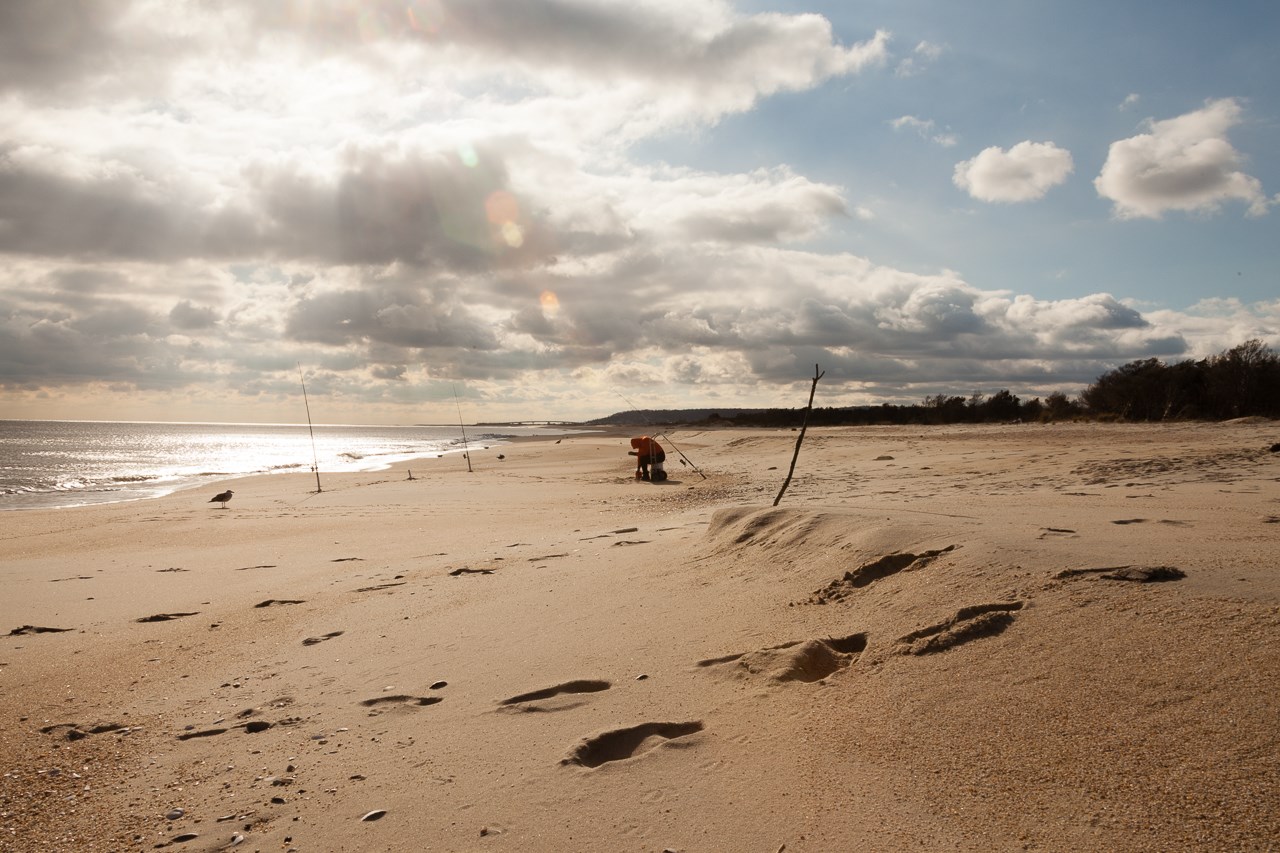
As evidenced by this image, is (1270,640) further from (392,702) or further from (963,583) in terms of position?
(392,702)

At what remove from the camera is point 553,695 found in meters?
3.84

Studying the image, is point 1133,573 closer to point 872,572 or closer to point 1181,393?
point 872,572

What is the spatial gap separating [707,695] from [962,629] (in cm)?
134

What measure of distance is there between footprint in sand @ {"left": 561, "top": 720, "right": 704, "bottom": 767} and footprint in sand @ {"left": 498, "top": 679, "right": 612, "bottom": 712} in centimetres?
44

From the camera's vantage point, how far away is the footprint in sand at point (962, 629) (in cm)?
358

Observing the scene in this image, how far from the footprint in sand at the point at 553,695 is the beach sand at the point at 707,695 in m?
0.02

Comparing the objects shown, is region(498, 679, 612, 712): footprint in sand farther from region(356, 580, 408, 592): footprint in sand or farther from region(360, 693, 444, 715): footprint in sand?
region(356, 580, 408, 592): footprint in sand

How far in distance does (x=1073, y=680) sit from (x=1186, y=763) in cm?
59

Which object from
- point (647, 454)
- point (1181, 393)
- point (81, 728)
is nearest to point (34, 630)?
point (81, 728)

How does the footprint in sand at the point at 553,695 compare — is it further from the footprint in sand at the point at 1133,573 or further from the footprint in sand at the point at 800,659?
the footprint in sand at the point at 1133,573

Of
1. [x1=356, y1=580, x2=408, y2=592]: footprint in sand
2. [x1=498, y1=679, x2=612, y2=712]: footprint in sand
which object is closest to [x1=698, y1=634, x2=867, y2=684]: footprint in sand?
[x1=498, y1=679, x2=612, y2=712]: footprint in sand

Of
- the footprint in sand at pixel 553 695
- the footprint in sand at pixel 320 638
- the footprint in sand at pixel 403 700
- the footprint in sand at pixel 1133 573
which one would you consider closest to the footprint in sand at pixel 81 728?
the footprint in sand at pixel 403 700

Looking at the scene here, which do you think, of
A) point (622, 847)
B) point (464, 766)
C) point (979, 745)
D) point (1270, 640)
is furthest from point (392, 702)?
point (1270, 640)

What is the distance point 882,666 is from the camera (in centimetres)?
357
